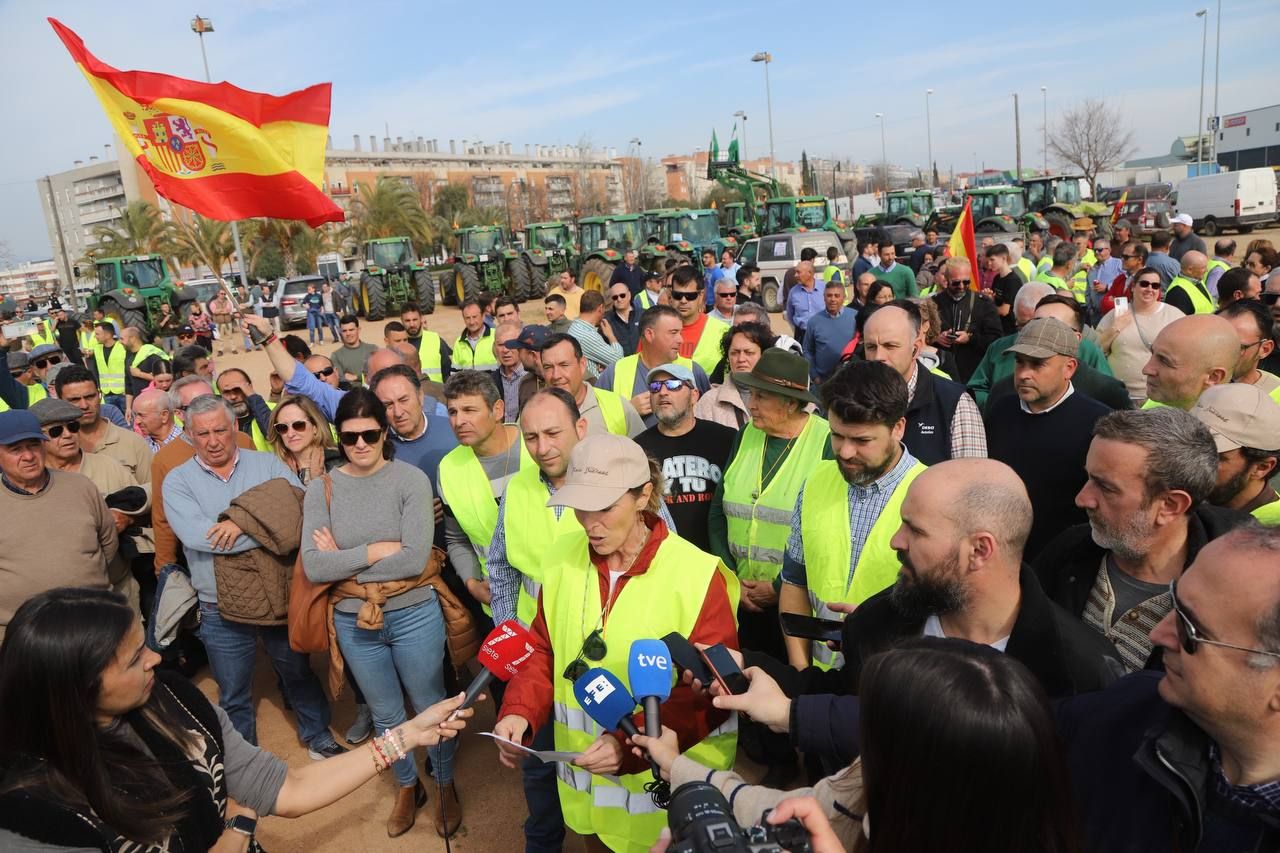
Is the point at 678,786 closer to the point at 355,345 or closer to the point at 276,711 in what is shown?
the point at 276,711

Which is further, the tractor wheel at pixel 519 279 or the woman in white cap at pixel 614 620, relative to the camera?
the tractor wheel at pixel 519 279

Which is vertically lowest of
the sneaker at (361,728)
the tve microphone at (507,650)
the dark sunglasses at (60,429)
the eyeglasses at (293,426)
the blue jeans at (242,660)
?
the sneaker at (361,728)

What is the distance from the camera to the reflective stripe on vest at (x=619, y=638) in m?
2.26

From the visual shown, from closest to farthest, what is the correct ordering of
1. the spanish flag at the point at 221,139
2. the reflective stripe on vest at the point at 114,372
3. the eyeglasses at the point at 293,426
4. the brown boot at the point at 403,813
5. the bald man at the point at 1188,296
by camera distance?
the brown boot at the point at 403,813, the eyeglasses at the point at 293,426, the spanish flag at the point at 221,139, the bald man at the point at 1188,296, the reflective stripe on vest at the point at 114,372

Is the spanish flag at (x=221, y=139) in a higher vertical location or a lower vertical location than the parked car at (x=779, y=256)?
higher

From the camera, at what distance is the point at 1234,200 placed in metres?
26.5

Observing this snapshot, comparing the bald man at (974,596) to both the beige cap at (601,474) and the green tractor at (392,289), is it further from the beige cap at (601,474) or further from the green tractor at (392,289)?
the green tractor at (392,289)

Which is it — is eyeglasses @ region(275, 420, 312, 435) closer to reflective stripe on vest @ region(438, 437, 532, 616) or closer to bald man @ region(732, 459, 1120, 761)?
reflective stripe on vest @ region(438, 437, 532, 616)

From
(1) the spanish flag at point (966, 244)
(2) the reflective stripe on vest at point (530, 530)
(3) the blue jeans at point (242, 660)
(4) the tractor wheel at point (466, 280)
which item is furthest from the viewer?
(4) the tractor wheel at point (466, 280)

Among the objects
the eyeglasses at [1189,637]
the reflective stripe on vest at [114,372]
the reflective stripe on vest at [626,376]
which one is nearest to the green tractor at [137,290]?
the reflective stripe on vest at [114,372]

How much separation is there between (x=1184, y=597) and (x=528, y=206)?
71.4 meters

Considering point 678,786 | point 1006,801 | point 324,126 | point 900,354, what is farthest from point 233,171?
point 1006,801

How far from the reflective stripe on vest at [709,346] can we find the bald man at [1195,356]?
295 centimetres

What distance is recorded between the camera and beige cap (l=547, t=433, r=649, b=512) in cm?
225
